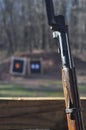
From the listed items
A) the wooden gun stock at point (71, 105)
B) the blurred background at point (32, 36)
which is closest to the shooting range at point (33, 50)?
the blurred background at point (32, 36)

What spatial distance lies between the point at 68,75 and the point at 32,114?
0.51 m

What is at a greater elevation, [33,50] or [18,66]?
[33,50]

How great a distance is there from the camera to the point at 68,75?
984mm

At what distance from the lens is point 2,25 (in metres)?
32.0

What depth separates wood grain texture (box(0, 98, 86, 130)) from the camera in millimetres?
1453

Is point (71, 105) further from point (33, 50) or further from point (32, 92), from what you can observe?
point (33, 50)

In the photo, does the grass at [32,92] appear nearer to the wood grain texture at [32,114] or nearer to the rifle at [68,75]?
the wood grain texture at [32,114]

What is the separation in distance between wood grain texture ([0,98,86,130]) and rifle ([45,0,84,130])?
1.57 ft

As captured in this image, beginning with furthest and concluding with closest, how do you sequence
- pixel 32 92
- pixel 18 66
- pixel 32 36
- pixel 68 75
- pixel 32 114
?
1. pixel 32 36
2. pixel 18 66
3. pixel 32 92
4. pixel 32 114
5. pixel 68 75

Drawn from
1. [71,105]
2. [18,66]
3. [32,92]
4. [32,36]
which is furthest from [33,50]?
[71,105]

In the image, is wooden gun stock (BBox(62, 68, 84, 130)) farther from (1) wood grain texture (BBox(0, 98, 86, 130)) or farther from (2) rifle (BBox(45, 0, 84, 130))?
(1) wood grain texture (BBox(0, 98, 86, 130))

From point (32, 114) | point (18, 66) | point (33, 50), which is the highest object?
point (33, 50)

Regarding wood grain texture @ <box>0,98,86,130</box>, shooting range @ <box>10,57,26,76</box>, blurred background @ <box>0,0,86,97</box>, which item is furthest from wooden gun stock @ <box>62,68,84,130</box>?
blurred background @ <box>0,0,86,97</box>

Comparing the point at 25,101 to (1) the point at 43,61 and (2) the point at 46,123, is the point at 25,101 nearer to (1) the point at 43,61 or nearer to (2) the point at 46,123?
(2) the point at 46,123
